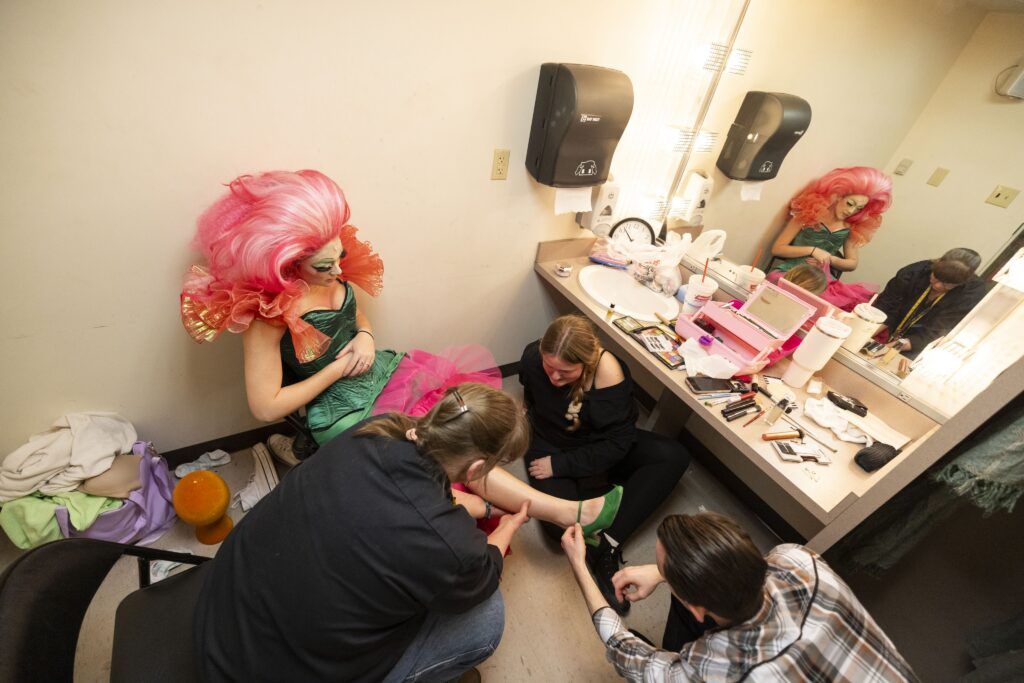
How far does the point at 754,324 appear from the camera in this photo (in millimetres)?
1414

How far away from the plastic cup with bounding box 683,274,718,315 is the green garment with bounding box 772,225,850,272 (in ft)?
1.00

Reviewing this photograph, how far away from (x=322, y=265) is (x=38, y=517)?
1.09 metres

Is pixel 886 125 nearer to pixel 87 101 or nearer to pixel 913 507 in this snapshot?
pixel 913 507

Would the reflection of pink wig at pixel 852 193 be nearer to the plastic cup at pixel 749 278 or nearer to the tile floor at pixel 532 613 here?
the plastic cup at pixel 749 278

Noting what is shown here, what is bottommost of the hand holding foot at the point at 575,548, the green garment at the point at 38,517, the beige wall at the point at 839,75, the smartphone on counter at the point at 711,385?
the green garment at the point at 38,517

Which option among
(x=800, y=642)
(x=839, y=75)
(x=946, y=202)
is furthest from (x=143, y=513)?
(x=839, y=75)

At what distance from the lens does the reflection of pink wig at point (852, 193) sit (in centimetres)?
130

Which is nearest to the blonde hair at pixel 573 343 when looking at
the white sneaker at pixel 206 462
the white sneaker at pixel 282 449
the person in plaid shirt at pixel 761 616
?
the person in plaid shirt at pixel 761 616

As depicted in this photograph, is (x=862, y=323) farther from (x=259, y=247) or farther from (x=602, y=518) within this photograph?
(x=259, y=247)

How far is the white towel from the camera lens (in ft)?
3.74

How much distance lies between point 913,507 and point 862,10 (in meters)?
1.59

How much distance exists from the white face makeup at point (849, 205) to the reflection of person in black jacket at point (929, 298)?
26 cm

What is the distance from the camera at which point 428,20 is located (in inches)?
44.4

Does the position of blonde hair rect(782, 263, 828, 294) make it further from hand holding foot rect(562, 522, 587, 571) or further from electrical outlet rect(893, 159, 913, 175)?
hand holding foot rect(562, 522, 587, 571)
